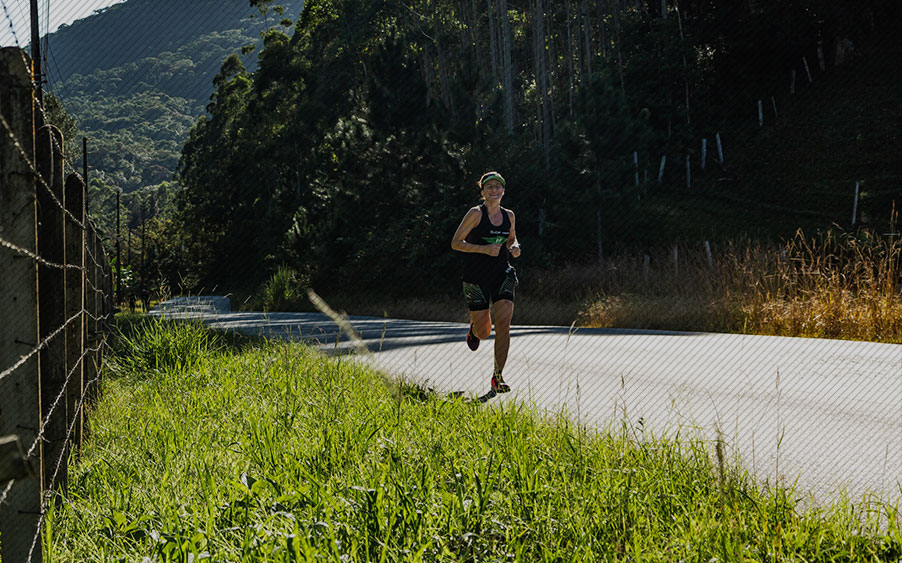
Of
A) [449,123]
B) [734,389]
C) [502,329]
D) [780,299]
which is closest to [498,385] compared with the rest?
[502,329]

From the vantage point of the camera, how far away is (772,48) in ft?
150

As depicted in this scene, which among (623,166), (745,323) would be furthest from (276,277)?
(745,323)

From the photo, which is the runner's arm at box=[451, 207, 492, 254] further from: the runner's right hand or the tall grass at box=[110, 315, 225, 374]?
the tall grass at box=[110, 315, 225, 374]

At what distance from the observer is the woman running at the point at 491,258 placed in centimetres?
728

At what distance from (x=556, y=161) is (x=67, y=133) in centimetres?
Answer: 4242

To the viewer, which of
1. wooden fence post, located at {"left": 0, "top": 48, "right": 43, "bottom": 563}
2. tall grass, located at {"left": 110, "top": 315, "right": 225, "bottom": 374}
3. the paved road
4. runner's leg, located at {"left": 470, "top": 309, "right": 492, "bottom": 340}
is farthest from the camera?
tall grass, located at {"left": 110, "top": 315, "right": 225, "bottom": 374}

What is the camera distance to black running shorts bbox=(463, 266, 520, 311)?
743 centimetres

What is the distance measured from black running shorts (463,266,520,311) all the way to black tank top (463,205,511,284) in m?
0.04

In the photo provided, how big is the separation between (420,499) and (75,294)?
241 centimetres

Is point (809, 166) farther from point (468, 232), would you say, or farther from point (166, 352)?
point (166, 352)

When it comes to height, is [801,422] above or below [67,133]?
below

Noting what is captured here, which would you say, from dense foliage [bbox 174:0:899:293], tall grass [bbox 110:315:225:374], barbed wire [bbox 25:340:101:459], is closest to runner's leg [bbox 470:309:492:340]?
tall grass [bbox 110:315:225:374]

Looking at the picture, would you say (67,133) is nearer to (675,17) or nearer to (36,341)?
(675,17)

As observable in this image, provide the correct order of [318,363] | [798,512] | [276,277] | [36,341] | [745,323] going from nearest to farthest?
[36,341], [798,512], [318,363], [745,323], [276,277]
